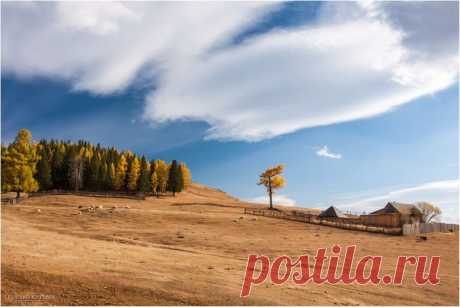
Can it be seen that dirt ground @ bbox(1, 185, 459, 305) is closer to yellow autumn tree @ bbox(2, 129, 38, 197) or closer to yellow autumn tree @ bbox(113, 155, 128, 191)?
yellow autumn tree @ bbox(2, 129, 38, 197)

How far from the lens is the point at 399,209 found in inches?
2749

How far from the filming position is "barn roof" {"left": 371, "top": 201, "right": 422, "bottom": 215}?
228 ft

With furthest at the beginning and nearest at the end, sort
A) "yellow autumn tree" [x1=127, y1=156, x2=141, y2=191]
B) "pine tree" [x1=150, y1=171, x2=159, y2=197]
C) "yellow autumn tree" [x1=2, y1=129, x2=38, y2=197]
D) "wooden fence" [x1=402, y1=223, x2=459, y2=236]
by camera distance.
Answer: "pine tree" [x1=150, y1=171, x2=159, y2=197] < "yellow autumn tree" [x1=127, y1=156, x2=141, y2=191] < "yellow autumn tree" [x1=2, y1=129, x2=38, y2=197] < "wooden fence" [x1=402, y1=223, x2=459, y2=236]

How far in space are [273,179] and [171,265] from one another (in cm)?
6979

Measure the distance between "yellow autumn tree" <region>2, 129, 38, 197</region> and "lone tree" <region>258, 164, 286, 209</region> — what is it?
161 ft

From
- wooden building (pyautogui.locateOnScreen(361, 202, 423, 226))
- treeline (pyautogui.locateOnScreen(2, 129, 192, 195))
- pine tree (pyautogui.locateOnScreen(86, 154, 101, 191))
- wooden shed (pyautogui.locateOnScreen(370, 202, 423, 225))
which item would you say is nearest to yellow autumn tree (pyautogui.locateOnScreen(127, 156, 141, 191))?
treeline (pyautogui.locateOnScreen(2, 129, 192, 195))

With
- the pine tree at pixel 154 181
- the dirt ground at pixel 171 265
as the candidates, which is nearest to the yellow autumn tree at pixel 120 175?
the pine tree at pixel 154 181

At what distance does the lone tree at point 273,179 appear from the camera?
91.4 meters

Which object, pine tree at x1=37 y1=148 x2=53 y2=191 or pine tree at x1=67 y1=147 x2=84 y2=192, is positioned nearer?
pine tree at x1=37 y1=148 x2=53 y2=191

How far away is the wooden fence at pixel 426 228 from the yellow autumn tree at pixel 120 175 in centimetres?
7349

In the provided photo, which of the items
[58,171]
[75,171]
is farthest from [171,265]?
[58,171]

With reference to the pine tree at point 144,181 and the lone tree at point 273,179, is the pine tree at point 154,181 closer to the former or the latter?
the pine tree at point 144,181

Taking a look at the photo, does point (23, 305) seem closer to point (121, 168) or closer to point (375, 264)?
point (375, 264)

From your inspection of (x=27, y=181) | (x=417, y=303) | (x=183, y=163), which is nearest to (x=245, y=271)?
(x=417, y=303)
